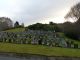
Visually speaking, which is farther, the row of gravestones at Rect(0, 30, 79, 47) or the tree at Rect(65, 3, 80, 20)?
the tree at Rect(65, 3, 80, 20)

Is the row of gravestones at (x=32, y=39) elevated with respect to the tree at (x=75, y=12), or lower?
lower

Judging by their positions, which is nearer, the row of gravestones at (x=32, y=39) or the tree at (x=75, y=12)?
the row of gravestones at (x=32, y=39)

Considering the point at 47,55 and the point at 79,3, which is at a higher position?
the point at 79,3

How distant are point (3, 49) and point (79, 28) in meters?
26.8

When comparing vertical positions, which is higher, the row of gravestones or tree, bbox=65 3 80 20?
tree, bbox=65 3 80 20

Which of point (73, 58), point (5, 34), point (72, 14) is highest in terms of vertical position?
point (72, 14)

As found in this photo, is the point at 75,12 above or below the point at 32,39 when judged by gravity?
above

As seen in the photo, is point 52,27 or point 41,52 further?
point 52,27

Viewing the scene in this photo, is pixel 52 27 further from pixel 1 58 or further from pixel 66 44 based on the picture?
pixel 1 58

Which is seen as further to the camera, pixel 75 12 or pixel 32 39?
pixel 75 12

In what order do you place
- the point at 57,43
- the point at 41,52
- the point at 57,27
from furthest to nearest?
the point at 57,27, the point at 57,43, the point at 41,52

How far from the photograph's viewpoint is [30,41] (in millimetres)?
35188

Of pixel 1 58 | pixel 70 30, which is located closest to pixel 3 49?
pixel 1 58

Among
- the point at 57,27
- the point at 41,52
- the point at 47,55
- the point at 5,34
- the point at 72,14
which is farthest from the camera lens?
the point at 72,14
